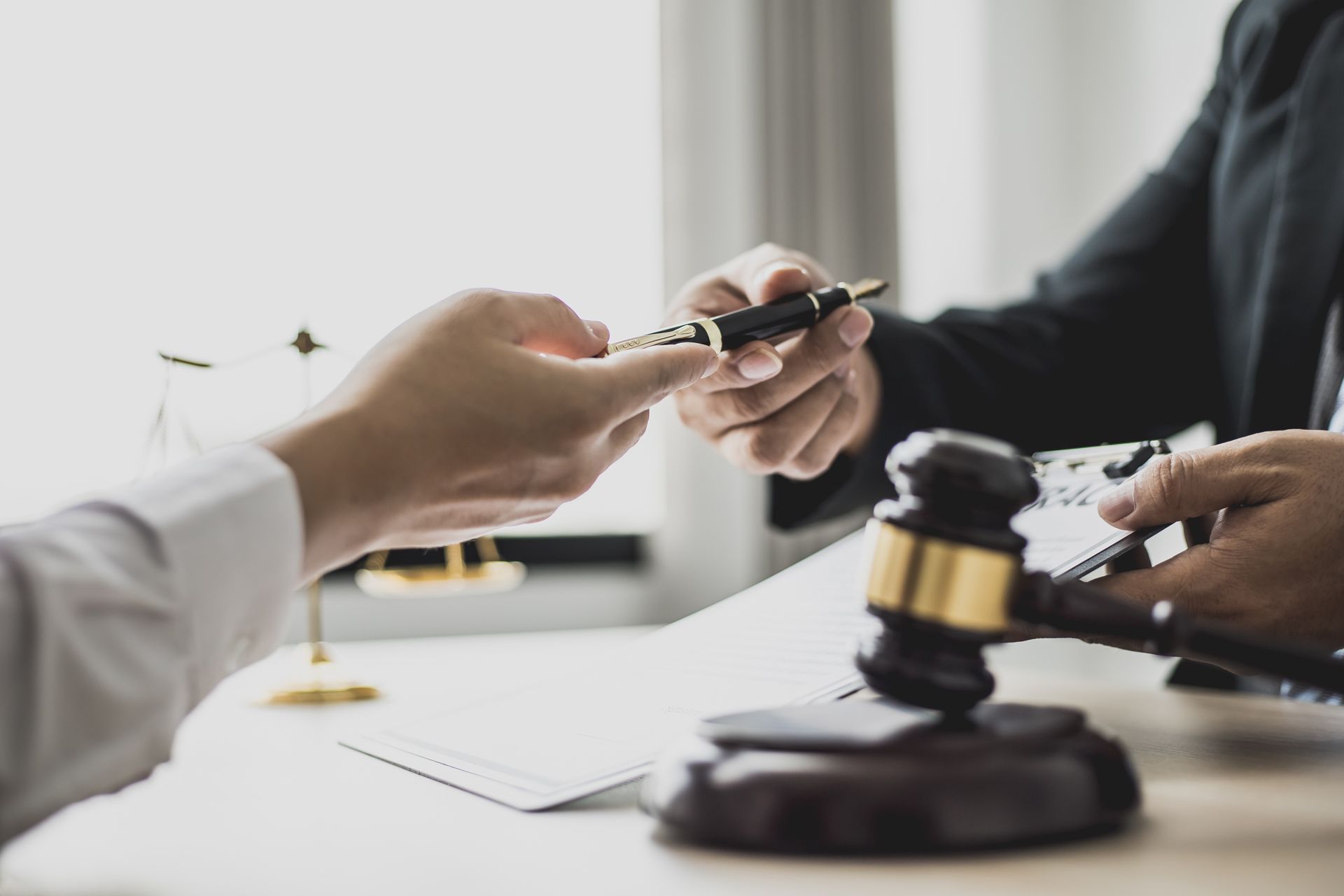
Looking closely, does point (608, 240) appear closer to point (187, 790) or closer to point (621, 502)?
point (621, 502)

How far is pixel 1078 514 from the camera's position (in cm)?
59

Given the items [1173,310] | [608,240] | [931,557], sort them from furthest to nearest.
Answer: [608,240]
[1173,310]
[931,557]

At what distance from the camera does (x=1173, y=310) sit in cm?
131

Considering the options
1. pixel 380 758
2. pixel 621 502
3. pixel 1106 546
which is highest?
pixel 1106 546

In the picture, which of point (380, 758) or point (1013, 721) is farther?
point (380, 758)

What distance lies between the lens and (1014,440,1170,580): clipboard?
505 mm

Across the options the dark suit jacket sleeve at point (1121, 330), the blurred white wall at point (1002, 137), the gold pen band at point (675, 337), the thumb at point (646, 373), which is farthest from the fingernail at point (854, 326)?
the blurred white wall at point (1002, 137)

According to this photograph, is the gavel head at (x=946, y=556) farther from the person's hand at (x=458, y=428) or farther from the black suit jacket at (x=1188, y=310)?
the black suit jacket at (x=1188, y=310)

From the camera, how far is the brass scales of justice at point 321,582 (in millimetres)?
817

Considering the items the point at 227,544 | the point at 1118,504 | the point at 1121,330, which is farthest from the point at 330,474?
the point at 1121,330

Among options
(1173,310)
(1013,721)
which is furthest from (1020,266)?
(1013,721)

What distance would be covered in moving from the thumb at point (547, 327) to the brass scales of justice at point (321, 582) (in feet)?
0.46

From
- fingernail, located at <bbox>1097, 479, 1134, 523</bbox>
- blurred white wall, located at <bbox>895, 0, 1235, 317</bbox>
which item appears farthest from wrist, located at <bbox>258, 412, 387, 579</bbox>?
blurred white wall, located at <bbox>895, 0, 1235, 317</bbox>

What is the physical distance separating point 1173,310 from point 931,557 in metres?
1.14
